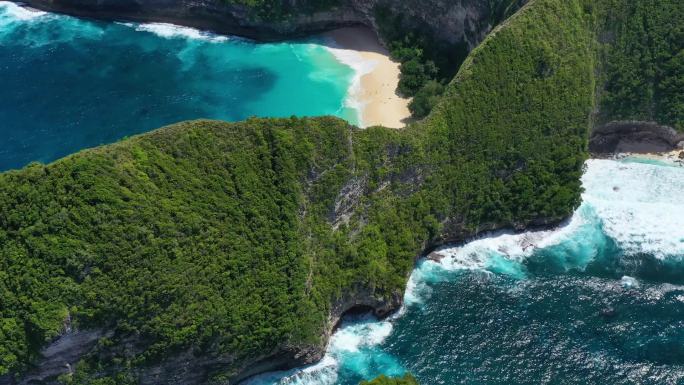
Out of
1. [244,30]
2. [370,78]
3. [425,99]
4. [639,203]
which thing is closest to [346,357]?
[425,99]

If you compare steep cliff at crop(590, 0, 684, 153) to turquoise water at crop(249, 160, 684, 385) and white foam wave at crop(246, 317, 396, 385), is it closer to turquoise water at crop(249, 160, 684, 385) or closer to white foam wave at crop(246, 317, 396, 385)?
turquoise water at crop(249, 160, 684, 385)

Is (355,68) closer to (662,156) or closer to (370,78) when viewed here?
(370,78)

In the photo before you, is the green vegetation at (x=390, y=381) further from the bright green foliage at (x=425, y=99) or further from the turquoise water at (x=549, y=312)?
the bright green foliage at (x=425, y=99)

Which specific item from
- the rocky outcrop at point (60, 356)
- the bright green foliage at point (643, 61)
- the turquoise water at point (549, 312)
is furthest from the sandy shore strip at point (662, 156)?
the rocky outcrop at point (60, 356)

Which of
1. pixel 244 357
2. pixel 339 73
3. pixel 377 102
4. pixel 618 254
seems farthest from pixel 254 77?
pixel 618 254

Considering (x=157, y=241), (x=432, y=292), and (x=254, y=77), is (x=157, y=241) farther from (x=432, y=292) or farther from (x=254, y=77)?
(x=254, y=77)

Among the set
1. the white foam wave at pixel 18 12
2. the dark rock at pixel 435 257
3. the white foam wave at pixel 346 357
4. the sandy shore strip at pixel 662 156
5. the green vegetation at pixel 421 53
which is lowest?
the white foam wave at pixel 346 357
